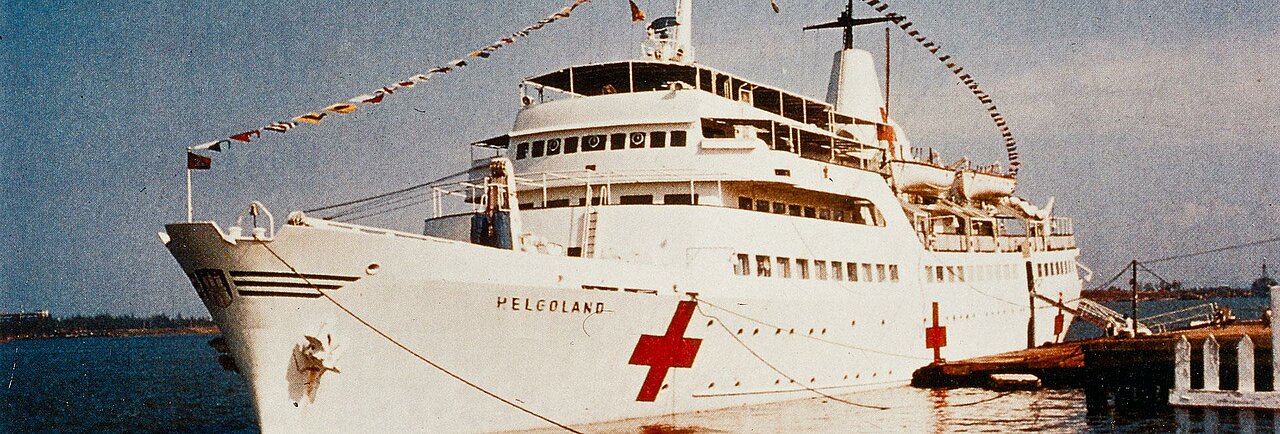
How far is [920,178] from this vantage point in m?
28.1

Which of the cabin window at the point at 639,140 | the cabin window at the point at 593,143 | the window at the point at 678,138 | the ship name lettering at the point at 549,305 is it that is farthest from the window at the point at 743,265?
the ship name lettering at the point at 549,305

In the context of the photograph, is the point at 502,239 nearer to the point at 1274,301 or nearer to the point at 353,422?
the point at 353,422

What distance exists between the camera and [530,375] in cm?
1535

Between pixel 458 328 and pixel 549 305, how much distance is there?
4.43 ft

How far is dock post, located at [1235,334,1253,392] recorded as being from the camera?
19.1m

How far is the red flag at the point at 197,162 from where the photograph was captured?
1413cm

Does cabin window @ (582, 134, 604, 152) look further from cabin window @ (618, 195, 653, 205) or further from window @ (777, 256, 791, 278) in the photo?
window @ (777, 256, 791, 278)

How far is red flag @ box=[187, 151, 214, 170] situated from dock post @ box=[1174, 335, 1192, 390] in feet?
54.5

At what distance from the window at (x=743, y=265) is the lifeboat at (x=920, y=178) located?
867 cm

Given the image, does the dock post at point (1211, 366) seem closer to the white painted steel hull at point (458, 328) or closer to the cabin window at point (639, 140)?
the white painted steel hull at point (458, 328)

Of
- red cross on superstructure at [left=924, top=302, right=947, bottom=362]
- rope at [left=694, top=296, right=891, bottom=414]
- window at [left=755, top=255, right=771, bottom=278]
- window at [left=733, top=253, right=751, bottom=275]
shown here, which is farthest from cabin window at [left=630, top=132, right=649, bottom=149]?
red cross on superstructure at [left=924, top=302, right=947, bottom=362]

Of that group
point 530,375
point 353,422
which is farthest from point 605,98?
point 353,422

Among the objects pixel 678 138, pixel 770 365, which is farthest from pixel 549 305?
pixel 678 138

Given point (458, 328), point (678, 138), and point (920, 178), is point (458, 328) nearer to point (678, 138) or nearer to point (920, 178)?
point (678, 138)
